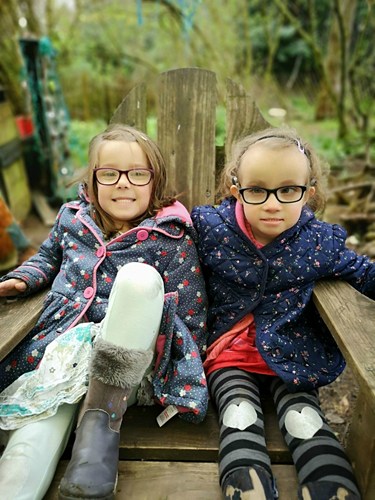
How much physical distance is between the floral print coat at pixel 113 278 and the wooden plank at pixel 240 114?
0.49 metres

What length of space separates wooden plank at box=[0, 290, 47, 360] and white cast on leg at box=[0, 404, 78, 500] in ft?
0.69

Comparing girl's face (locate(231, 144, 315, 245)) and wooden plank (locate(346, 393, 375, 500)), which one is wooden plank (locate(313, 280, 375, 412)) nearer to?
wooden plank (locate(346, 393, 375, 500))

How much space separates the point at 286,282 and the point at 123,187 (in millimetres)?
627

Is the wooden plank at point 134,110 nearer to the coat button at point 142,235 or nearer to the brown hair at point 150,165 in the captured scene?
the brown hair at point 150,165

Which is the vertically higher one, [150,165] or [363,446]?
[150,165]

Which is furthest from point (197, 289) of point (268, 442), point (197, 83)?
point (197, 83)

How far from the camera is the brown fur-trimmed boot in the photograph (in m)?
1.12

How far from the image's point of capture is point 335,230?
63.4 inches

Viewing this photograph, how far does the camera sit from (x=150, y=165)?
1672 millimetres

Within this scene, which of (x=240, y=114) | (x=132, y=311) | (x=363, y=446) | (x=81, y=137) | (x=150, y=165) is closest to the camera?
(x=363, y=446)

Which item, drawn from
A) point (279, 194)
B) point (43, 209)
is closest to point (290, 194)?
point (279, 194)

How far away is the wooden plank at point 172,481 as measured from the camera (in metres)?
1.17

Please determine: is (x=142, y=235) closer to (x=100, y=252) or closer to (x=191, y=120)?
(x=100, y=252)

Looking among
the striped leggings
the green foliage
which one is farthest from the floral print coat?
the green foliage
